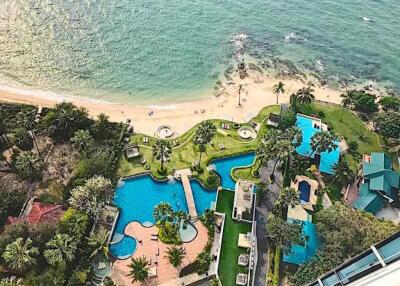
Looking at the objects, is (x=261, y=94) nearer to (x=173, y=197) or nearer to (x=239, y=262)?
(x=173, y=197)

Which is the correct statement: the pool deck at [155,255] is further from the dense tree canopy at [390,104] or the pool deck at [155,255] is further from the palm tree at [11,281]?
the dense tree canopy at [390,104]

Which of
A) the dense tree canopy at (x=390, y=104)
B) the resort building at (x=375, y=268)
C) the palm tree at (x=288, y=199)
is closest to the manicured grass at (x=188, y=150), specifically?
the palm tree at (x=288, y=199)

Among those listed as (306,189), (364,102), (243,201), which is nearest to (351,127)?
(364,102)

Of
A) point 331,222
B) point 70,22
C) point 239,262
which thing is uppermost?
point 70,22

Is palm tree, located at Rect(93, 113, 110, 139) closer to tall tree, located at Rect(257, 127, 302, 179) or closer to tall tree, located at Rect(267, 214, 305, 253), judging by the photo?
tall tree, located at Rect(257, 127, 302, 179)

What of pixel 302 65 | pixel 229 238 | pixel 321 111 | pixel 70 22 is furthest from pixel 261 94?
pixel 70 22

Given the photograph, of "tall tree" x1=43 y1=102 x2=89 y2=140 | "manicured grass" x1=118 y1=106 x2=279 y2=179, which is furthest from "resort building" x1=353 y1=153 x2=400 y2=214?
"tall tree" x1=43 y1=102 x2=89 y2=140
